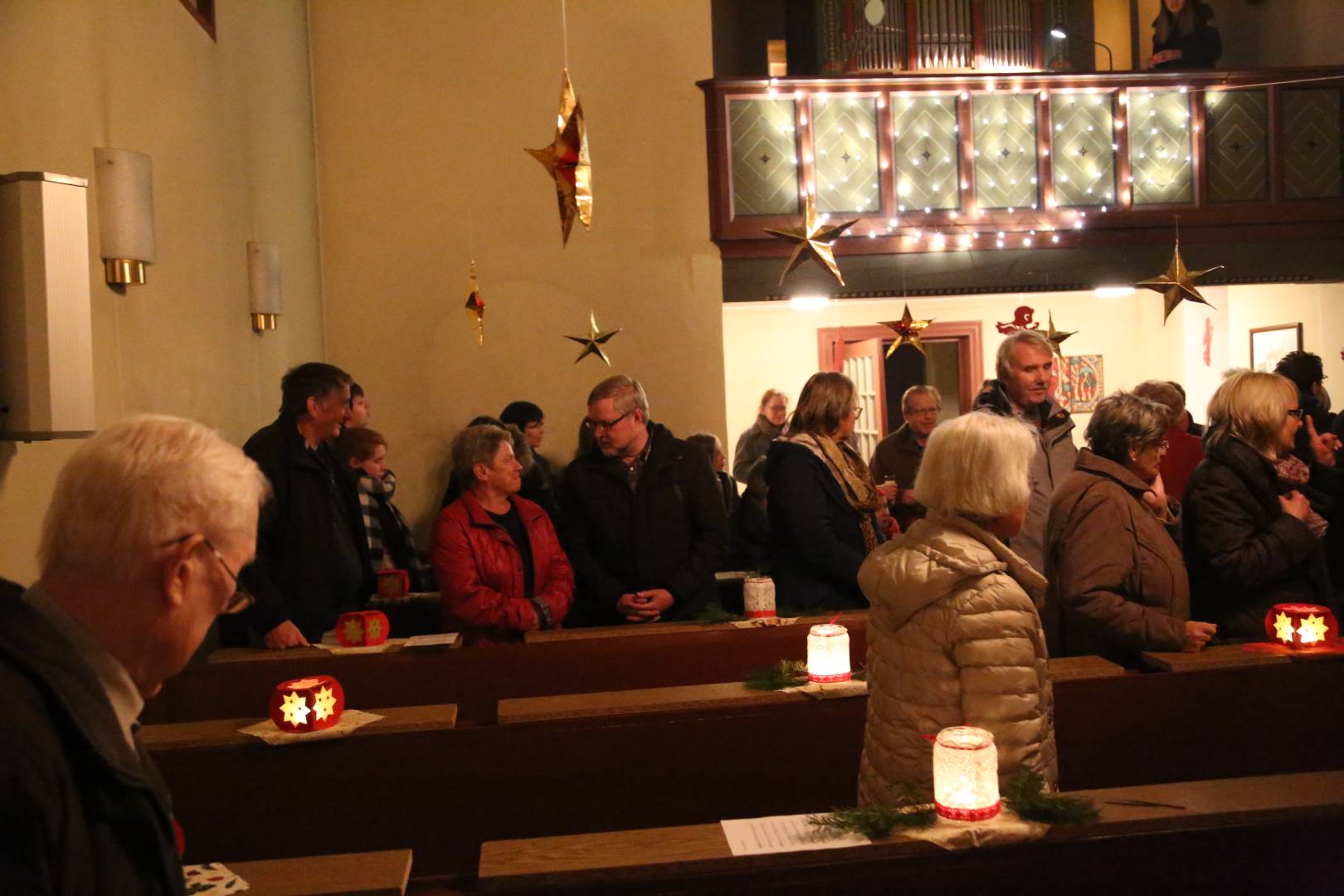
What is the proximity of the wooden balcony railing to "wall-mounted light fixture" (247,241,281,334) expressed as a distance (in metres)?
3.30

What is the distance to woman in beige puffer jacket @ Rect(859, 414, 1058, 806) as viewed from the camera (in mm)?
2580

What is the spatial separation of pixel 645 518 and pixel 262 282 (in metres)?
2.60

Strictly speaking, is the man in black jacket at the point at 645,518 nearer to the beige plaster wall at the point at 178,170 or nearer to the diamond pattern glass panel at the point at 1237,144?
the beige plaster wall at the point at 178,170

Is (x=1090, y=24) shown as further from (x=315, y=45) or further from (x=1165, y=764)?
(x=1165, y=764)

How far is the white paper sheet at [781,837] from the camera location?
8.07 feet

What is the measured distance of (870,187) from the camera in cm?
870

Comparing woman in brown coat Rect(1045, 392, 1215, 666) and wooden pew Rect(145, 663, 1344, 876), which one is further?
woman in brown coat Rect(1045, 392, 1215, 666)

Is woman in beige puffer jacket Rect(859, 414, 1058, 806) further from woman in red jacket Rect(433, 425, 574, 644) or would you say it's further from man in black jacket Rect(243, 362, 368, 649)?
man in black jacket Rect(243, 362, 368, 649)

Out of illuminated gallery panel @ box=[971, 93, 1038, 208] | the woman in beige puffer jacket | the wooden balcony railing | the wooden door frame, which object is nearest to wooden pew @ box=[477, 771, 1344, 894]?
the woman in beige puffer jacket

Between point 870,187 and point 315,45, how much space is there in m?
3.98

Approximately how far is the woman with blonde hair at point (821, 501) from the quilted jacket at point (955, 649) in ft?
6.38

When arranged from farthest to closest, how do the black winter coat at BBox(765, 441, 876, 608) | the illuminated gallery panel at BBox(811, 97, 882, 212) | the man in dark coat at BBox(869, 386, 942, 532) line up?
the illuminated gallery panel at BBox(811, 97, 882, 212) → the man in dark coat at BBox(869, 386, 942, 532) → the black winter coat at BBox(765, 441, 876, 608)

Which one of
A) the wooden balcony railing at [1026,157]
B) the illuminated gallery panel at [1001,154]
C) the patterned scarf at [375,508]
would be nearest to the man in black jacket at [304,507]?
the patterned scarf at [375,508]

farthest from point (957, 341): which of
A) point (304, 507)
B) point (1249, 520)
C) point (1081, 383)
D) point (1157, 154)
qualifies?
point (304, 507)
